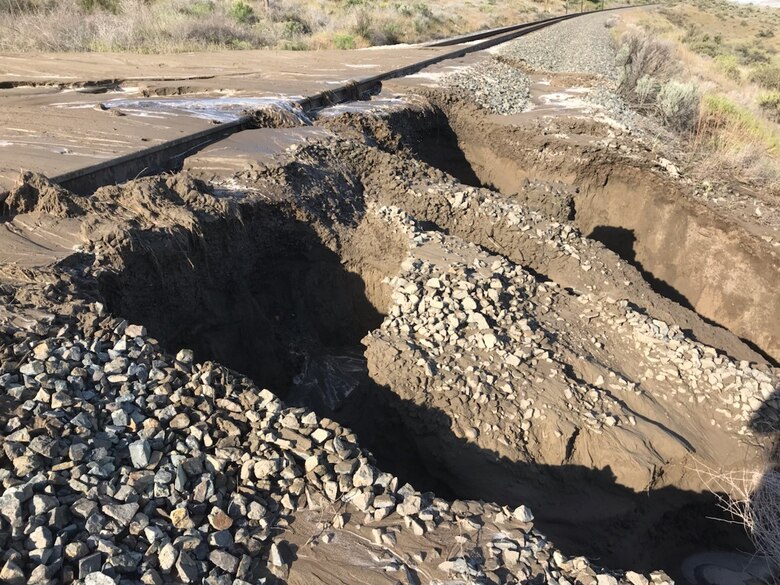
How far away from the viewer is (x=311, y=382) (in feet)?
19.2

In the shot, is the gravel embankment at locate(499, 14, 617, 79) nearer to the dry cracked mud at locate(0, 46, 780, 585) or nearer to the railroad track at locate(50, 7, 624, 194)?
the railroad track at locate(50, 7, 624, 194)

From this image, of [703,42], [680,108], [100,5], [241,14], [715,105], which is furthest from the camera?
[703,42]

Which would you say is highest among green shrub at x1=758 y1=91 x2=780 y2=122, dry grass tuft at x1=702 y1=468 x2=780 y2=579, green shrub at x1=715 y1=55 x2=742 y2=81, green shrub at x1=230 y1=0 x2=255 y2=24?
green shrub at x1=230 y1=0 x2=255 y2=24

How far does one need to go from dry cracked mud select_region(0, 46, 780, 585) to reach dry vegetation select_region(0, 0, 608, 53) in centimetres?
910

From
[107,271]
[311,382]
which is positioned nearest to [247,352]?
[311,382]

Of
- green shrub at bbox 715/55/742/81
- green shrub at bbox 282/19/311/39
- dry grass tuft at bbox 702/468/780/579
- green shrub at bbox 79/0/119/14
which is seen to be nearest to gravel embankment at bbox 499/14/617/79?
green shrub at bbox 715/55/742/81

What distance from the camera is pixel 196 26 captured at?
Result: 15.4 metres

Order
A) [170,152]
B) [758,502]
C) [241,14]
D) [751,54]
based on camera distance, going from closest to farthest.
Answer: [758,502]
[170,152]
[241,14]
[751,54]

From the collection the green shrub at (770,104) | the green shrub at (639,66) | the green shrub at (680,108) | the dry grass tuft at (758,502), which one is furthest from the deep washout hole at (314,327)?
the green shrub at (770,104)

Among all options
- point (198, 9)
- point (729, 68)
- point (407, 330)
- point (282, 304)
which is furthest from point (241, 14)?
point (729, 68)

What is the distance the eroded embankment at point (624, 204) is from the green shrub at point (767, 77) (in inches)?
650

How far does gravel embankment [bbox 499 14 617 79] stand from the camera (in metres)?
15.3

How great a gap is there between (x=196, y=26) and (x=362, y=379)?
1428 cm

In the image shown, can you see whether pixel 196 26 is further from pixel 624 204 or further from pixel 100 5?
pixel 624 204
